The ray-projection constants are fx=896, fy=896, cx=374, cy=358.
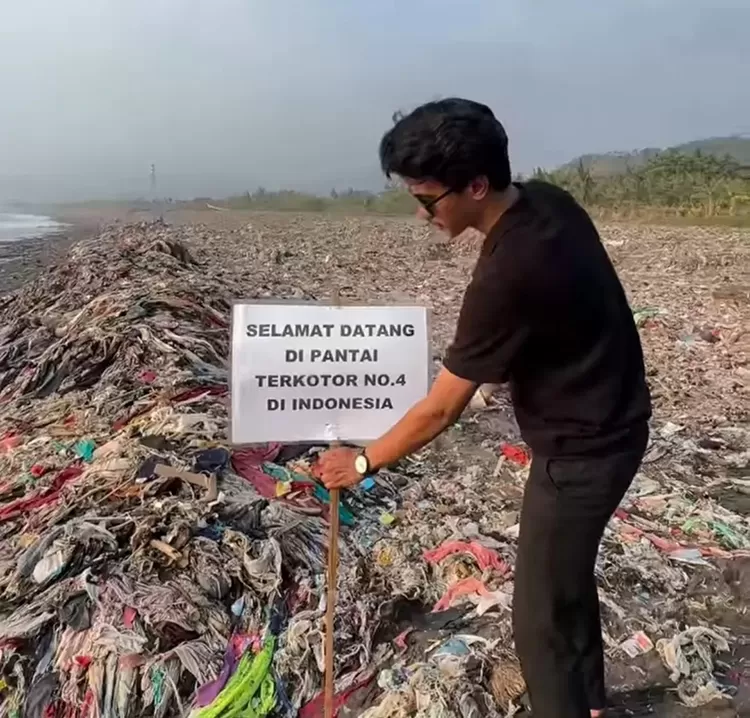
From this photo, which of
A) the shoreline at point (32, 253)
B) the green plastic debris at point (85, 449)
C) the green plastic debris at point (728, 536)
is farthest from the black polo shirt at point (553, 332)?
the shoreline at point (32, 253)

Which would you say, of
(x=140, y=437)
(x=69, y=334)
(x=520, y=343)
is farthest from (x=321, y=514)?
(x=69, y=334)

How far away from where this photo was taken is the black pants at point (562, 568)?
6.59ft

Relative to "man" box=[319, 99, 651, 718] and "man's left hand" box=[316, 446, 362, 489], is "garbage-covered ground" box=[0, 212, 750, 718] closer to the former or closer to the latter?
"man" box=[319, 99, 651, 718]

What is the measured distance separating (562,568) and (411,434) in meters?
0.48

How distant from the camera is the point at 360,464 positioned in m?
2.15

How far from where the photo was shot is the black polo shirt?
180cm

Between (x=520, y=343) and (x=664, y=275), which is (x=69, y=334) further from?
(x=664, y=275)

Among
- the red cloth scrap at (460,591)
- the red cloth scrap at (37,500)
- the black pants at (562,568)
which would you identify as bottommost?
the red cloth scrap at (460,591)

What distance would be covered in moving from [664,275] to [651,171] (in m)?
10.3

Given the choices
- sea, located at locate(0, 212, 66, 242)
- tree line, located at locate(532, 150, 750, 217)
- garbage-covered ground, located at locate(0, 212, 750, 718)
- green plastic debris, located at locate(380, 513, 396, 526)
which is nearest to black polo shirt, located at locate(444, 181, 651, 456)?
garbage-covered ground, located at locate(0, 212, 750, 718)

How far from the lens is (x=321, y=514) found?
3609 millimetres

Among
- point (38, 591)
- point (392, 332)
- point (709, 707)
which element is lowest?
point (709, 707)

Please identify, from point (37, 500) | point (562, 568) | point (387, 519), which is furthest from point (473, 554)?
point (37, 500)

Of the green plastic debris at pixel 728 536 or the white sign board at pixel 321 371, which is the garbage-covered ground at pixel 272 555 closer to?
the green plastic debris at pixel 728 536
